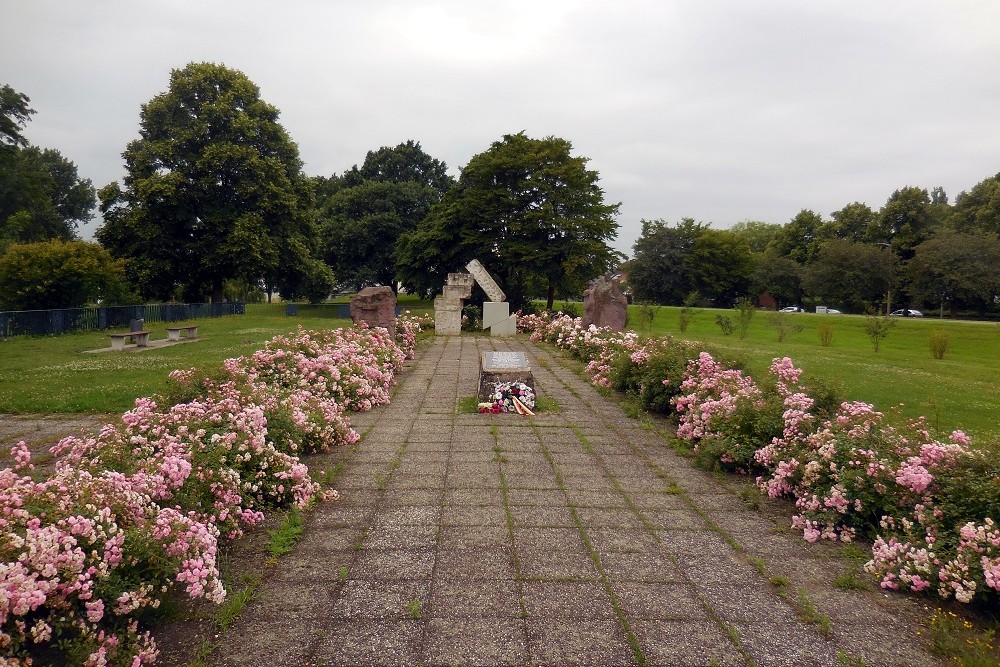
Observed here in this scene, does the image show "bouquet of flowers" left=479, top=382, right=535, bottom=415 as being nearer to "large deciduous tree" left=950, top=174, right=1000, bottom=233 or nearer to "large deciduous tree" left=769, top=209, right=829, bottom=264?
"large deciduous tree" left=950, top=174, right=1000, bottom=233

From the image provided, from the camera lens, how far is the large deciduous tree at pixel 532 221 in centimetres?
2630

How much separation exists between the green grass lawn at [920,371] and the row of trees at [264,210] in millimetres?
10433

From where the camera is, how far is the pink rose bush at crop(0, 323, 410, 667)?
2.54m

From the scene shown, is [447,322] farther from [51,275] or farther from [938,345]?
[938,345]

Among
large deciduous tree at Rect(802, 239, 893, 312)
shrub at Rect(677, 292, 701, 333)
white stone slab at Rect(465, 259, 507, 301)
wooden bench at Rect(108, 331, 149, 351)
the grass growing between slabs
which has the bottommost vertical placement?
the grass growing between slabs

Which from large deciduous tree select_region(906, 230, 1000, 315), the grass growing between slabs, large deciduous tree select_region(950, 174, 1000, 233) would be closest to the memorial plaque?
the grass growing between slabs

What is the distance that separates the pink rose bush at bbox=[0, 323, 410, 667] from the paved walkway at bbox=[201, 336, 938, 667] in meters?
0.42

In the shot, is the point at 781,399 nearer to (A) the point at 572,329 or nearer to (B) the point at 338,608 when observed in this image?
(B) the point at 338,608

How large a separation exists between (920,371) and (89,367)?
17.0 meters

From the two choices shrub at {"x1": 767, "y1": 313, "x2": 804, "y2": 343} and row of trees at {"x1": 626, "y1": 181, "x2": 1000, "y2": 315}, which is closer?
shrub at {"x1": 767, "y1": 313, "x2": 804, "y2": 343}

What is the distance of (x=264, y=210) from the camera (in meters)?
29.7

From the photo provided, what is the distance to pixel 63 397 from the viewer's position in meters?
8.70

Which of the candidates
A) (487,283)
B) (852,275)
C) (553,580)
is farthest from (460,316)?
(852,275)

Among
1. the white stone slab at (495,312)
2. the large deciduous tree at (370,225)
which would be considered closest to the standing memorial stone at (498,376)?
the white stone slab at (495,312)
